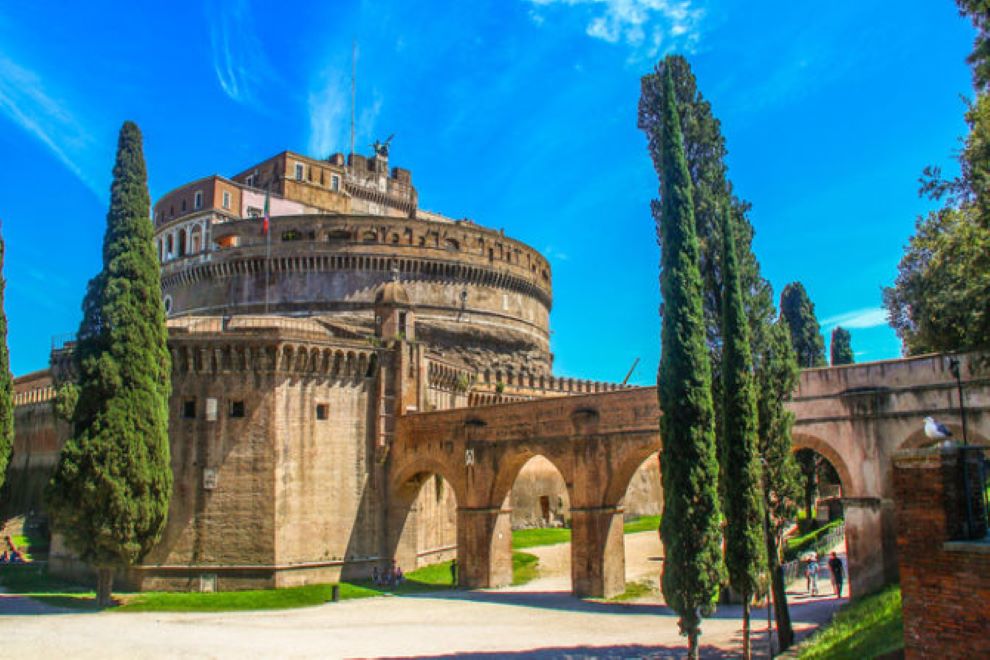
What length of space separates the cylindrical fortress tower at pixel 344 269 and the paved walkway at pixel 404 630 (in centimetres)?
2336

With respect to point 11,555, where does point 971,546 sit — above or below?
above

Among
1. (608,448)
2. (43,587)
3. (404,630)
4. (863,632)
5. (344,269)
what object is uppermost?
(344,269)

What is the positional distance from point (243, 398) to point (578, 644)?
16.2m

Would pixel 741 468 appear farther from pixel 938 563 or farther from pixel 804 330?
pixel 804 330

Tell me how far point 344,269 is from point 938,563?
142 ft

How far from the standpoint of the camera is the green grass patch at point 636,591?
2509cm

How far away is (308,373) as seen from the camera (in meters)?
30.6

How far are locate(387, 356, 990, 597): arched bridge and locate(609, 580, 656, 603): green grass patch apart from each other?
1.11ft


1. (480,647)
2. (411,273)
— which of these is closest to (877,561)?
(480,647)

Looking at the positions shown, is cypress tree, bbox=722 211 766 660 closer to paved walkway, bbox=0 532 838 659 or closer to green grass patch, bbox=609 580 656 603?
paved walkway, bbox=0 532 838 659

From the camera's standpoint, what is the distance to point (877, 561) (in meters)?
20.2

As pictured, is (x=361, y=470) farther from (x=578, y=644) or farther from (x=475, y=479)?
(x=578, y=644)

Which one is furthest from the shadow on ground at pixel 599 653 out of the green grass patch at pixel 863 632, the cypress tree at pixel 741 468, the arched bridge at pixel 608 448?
the arched bridge at pixel 608 448

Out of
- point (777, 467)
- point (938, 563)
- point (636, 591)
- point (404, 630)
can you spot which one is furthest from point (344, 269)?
point (938, 563)
